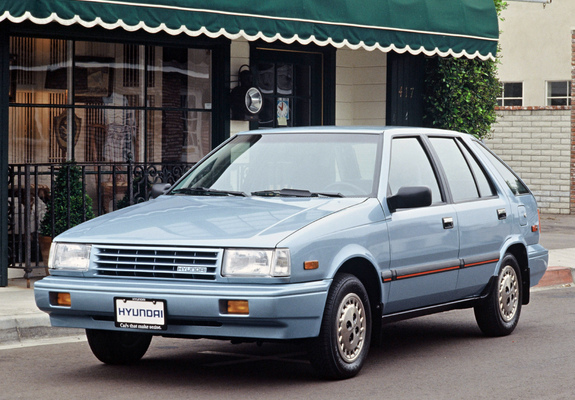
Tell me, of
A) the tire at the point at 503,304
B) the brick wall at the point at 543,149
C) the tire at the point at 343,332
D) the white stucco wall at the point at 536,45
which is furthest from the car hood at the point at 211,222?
the white stucco wall at the point at 536,45

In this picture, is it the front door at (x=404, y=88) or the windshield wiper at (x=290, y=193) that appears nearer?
the windshield wiper at (x=290, y=193)

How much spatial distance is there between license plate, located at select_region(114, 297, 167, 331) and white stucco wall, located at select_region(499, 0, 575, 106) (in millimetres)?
19576

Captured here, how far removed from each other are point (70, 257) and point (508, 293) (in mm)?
3796

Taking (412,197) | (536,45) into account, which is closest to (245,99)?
(412,197)

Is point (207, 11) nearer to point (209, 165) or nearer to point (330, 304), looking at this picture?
point (209, 165)

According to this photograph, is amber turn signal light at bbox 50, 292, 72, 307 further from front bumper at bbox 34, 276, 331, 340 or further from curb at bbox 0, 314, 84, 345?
curb at bbox 0, 314, 84, 345

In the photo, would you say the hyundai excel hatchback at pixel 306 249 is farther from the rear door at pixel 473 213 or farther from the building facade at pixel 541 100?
the building facade at pixel 541 100

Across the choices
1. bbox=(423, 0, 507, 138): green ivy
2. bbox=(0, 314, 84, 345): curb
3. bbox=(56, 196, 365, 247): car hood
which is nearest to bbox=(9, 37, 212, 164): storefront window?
bbox=(0, 314, 84, 345): curb

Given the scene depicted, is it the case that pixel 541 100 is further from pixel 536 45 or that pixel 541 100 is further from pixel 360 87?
pixel 360 87

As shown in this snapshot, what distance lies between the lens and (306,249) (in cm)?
611

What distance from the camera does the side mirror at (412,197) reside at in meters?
6.92

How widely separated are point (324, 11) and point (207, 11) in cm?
175

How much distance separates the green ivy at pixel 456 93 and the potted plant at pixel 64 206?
619cm

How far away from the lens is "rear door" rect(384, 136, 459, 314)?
23.0 ft
